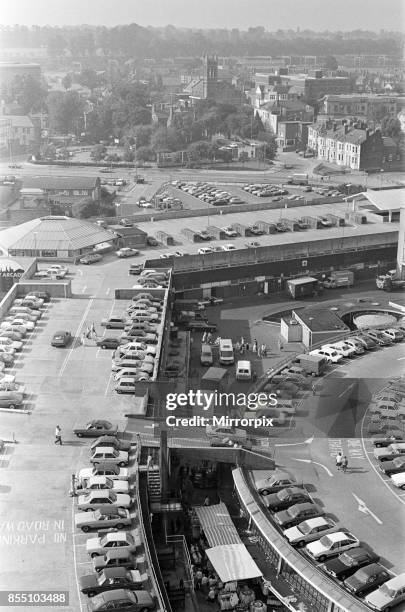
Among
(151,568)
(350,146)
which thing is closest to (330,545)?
(151,568)

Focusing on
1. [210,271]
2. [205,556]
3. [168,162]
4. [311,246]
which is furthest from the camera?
[168,162]

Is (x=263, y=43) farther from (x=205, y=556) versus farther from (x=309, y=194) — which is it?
(x=205, y=556)

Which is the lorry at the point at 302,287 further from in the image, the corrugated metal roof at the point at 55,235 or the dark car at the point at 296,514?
the dark car at the point at 296,514

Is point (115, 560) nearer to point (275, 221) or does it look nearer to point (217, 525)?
point (217, 525)

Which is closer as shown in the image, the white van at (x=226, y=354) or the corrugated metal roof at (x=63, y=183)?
the white van at (x=226, y=354)

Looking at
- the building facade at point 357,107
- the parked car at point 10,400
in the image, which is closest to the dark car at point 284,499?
the parked car at point 10,400

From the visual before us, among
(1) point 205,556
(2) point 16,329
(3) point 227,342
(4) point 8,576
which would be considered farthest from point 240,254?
(4) point 8,576
